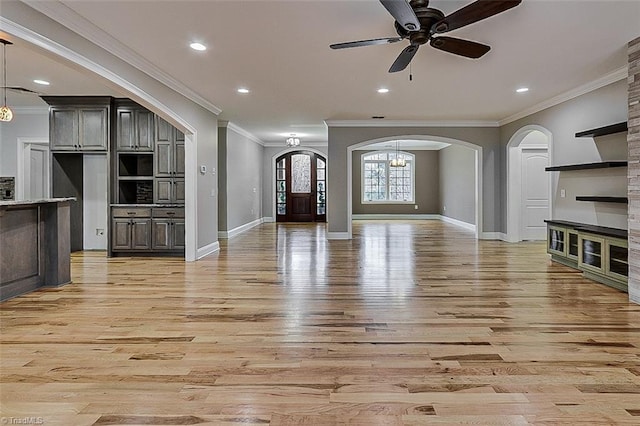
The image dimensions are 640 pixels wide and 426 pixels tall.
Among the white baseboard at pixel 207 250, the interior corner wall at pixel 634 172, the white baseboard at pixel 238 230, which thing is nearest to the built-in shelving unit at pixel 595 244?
the interior corner wall at pixel 634 172

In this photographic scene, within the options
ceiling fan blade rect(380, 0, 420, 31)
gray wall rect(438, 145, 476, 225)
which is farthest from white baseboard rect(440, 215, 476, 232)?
ceiling fan blade rect(380, 0, 420, 31)

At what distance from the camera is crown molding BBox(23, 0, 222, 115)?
320 cm

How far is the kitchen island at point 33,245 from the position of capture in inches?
157

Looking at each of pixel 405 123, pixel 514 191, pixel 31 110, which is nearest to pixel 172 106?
pixel 31 110

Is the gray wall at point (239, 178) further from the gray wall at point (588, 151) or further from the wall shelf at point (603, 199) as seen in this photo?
the wall shelf at point (603, 199)

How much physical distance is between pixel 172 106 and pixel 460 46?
13.0 feet

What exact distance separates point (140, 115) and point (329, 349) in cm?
563

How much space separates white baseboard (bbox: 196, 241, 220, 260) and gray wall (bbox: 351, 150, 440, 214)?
325 inches

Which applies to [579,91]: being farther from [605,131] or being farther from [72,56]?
[72,56]

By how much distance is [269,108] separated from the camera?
7461 millimetres

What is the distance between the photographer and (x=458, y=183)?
12297 millimetres

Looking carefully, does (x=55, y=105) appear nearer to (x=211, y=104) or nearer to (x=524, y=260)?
(x=211, y=104)

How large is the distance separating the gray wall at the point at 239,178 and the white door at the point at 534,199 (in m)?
6.63

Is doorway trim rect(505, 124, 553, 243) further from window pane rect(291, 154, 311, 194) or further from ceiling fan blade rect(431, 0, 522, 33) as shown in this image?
window pane rect(291, 154, 311, 194)
